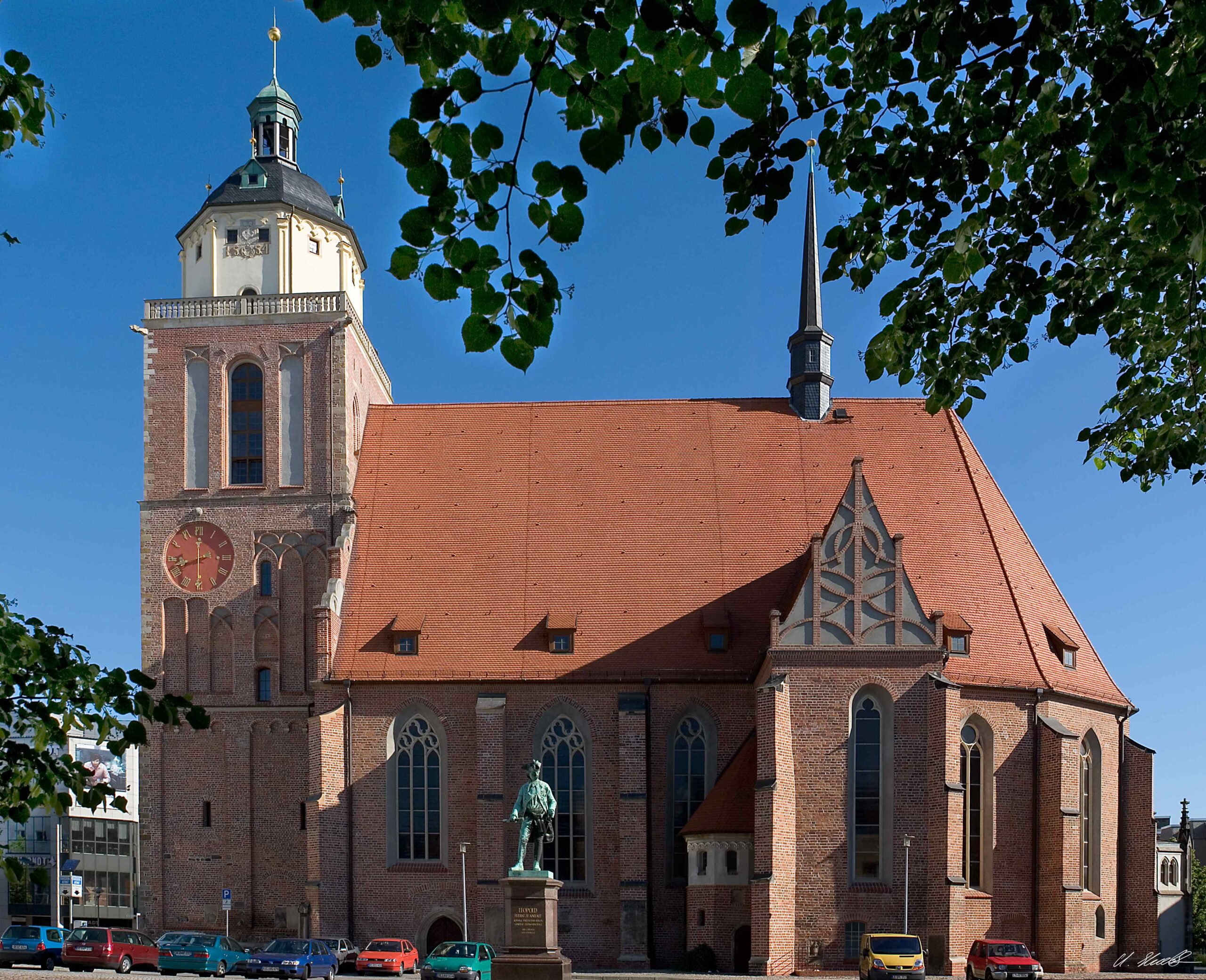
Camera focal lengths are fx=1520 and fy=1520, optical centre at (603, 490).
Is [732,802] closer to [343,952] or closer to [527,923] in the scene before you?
[527,923]

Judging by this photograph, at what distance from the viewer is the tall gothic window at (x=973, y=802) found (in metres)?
37.7

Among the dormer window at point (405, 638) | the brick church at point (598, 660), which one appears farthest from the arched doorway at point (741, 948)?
the dormer window at point (405, 638)

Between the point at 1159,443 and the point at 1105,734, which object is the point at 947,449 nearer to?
the point at 1105,734

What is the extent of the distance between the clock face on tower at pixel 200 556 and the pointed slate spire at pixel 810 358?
17.0 meters

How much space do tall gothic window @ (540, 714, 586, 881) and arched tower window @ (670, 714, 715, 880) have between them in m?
2.34

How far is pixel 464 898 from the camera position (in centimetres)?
3856

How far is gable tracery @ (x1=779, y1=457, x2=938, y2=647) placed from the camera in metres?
36.3

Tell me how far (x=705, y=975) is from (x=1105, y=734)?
14.0 m

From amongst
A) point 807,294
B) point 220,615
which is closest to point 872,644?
point 807,294

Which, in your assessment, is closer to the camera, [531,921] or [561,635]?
[531,921]

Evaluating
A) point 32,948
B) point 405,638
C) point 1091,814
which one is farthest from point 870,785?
point 32,948

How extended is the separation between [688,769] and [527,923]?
1026 centimetres

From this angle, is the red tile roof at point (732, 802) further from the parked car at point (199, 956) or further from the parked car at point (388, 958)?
the parked car at point (199, 956)
